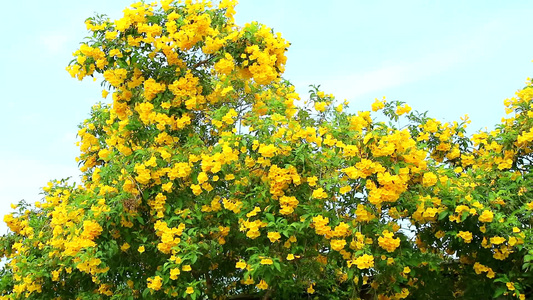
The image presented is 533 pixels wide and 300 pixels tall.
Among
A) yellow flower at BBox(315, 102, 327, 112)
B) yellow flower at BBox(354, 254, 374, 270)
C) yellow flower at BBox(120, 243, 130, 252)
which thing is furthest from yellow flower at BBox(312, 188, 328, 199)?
yellow flower at BBox(120, 243, 130, 252)

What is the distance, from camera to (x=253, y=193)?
4.00 meters

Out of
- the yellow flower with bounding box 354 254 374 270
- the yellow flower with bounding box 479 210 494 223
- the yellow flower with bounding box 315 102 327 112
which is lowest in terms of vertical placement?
the yellow flower with bounding box 354 254 374 270

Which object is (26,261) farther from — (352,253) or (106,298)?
(352,253)

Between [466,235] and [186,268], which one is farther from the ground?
[466,235]

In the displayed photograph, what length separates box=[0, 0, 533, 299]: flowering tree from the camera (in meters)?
3.95

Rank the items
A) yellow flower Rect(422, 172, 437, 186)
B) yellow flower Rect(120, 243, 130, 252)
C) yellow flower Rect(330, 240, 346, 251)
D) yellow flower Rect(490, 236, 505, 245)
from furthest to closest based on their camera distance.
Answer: yellow flower Rect(120, 243, 130, 252) < yellow flower Rect(490, 236, 505, 245) < yellow flower Rect(422, 172, 437, 186) < yellow flower Rect(330, 240, 346, 251)

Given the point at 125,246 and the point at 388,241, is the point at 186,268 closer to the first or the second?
the point at 125,246

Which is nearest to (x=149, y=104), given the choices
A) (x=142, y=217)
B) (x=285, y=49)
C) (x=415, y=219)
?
(x=142, y=217)

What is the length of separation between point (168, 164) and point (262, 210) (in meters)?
0.97

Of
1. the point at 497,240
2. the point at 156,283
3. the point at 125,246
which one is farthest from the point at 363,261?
the point at 125,246

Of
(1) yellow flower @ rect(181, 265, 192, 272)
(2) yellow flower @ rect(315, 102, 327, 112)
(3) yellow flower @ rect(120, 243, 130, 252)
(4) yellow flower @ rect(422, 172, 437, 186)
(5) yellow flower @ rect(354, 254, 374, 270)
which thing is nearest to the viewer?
(5) yellow flower @ rect(354, 254, 374, 270)

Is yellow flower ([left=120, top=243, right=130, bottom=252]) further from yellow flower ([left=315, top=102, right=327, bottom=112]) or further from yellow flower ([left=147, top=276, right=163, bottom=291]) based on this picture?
yellow flower ([left=315, top=102, right=327, bottom=112])

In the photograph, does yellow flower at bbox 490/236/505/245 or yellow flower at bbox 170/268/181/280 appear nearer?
yellow flower at bbox 170/268/181/280

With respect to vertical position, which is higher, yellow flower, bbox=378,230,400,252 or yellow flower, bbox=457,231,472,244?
yellow flower, bbox=457,231,472,244
